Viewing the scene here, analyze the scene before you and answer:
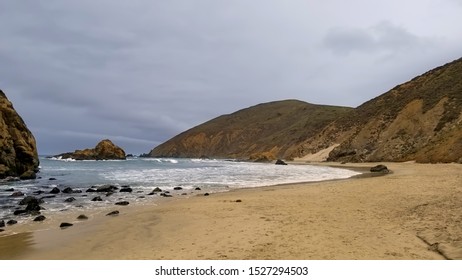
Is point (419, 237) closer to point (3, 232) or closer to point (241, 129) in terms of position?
point (3, 232)

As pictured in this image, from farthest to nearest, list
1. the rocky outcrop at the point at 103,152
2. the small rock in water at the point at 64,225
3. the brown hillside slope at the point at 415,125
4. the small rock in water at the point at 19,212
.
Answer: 1. the rocky outcrop at the point at 103,152
2. the brown hillside slope at the point at 415,125
3. the small rock in water at the point at 19,212
4. the small rock in water at the point at 64,225

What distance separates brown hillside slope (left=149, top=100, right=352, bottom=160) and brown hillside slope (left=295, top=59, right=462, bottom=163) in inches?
2064

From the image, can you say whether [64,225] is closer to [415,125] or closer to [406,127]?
[415,125]

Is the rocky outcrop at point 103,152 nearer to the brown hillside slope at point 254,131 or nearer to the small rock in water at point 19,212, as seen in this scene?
the brown hillside slope at point 254,131

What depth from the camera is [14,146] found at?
36250 mm

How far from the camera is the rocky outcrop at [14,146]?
3284 centimetres

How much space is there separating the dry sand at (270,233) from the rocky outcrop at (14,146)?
25.3 meters

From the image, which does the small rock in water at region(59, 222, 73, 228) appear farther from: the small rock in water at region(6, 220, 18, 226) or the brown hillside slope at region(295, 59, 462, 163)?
the brown hillside slope at region(295, 59, 462, 163)

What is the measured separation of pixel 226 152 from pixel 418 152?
120133mm

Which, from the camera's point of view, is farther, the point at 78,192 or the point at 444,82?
the point at 444,82

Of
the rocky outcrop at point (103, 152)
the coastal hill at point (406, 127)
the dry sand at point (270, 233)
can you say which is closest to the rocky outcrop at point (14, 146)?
the dry sand at point (270, 233)

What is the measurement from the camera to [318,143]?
84562 mm

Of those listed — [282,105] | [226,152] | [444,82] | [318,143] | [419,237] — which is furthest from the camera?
[282,105]

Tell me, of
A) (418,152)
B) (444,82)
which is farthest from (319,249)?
(444,82)
